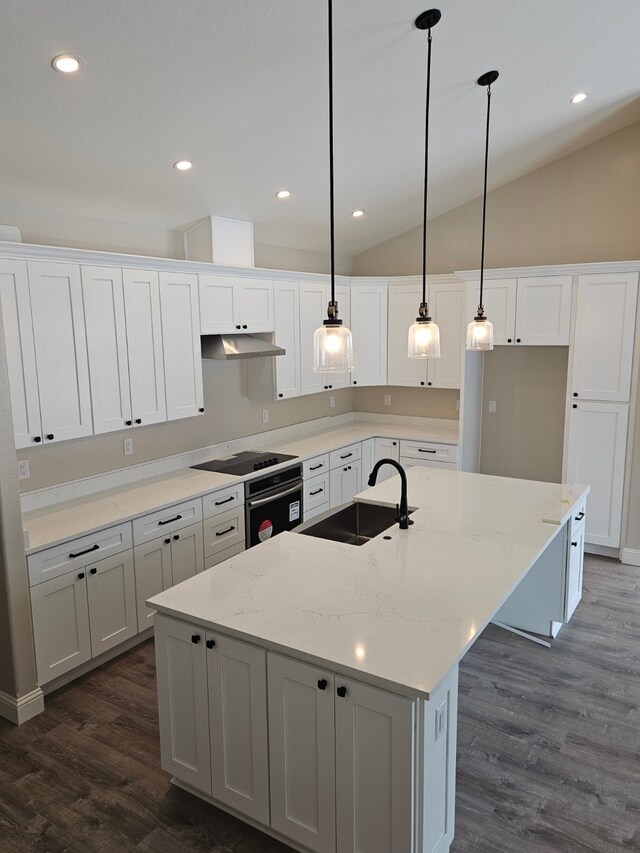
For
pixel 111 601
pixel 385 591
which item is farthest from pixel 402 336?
pixel 385 591

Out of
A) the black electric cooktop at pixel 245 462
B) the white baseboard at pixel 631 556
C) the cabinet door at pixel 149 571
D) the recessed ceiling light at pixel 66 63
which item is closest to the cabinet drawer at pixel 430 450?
the black electric cooktop at pixel 245 462

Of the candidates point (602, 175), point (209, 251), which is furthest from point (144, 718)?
point (602, 175)

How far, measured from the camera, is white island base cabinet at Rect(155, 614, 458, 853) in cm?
200

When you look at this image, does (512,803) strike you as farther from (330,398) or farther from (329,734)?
(330,398)

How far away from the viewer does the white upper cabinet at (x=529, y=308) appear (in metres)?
5.20

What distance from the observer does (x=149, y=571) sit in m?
3.86

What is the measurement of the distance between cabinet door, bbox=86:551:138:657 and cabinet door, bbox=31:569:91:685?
5 cm

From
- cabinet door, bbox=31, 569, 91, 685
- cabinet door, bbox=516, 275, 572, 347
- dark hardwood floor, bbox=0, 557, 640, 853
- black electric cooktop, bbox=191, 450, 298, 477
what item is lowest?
dark hardwood floor, bbox=0, 557, 640, 853

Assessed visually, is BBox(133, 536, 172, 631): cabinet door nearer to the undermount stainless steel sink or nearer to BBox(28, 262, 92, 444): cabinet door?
BBox(28, 262, 92, 444): cabinet door

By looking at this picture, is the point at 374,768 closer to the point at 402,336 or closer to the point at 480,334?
the point at 480,334

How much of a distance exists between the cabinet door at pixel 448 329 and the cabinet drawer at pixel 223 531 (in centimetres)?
255

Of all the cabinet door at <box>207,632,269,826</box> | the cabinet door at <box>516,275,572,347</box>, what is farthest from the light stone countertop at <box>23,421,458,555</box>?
the cabinet door at <box>516,275,572,347</box>

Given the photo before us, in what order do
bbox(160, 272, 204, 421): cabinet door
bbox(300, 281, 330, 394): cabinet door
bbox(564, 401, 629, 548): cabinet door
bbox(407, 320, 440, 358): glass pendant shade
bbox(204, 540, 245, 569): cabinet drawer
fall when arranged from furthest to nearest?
1. bbox(300, 281, 330, 394): cabinet door
2. bbox(564, 401, 629, 548): cabinet door
3. bbox(204, 540, 245, 569): cabinet drawer
4. bbox(160, 272, 204, 421): cabinet door
5. bbox(407, 320, 440, 358): glass pendant shade

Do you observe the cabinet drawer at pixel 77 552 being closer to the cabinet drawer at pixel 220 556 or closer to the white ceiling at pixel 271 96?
the cabinet drawer at pixel 220 556
